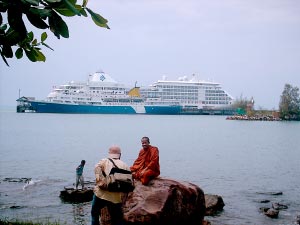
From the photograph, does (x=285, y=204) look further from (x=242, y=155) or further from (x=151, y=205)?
(x=242, y=155)

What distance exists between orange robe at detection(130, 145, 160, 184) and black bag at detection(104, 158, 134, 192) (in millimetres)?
2543

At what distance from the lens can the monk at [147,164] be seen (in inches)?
309

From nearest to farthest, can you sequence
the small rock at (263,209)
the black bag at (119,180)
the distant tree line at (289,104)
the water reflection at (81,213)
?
the black bag at (119,180), the water reflection at (81,213), the small rock at (263,209), the distant tree line at (289,104)

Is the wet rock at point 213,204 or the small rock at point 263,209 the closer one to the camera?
the wet rock at point 213,204

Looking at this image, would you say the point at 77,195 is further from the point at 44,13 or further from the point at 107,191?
the point at 44,13

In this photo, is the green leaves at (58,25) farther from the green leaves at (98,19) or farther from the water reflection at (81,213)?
the water reflection at (81,213)

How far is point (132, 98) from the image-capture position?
376ft

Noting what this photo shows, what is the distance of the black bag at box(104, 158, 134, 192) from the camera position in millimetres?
5207

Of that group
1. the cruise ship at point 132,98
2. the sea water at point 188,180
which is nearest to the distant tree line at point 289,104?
the cruise ship at point 132,98

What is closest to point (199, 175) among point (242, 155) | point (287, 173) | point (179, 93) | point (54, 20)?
point (287, 173)

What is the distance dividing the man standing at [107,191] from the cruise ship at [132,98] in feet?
341

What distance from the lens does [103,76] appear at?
12325 cm

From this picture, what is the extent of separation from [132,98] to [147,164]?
107 m

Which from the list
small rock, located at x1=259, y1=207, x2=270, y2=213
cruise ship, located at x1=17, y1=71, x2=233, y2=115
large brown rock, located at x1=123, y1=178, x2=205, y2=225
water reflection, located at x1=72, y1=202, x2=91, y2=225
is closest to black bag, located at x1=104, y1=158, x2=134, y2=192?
large brown rock, located at x1=123, y1=178, x2=205, y2=225
